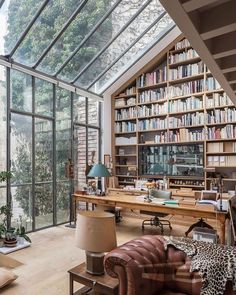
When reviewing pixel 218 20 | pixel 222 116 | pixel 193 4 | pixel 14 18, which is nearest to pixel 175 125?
pixel 222 116

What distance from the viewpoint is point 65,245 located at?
14.5 ft

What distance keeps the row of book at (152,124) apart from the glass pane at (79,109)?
1.41 m

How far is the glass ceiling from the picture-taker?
4305 mm

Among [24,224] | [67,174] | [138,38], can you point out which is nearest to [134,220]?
[67,174]

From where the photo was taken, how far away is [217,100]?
5703 mm

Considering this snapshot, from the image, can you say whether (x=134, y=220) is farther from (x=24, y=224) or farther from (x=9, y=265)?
(x=9, y=265)

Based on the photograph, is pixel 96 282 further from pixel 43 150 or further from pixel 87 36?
pixel 87 36

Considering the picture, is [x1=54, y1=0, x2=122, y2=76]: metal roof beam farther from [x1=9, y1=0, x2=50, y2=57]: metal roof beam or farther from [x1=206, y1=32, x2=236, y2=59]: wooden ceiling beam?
[x1=206, y1=32, x2=236, y2=59]: wooden ceiling beam

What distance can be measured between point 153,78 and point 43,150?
3.14 m

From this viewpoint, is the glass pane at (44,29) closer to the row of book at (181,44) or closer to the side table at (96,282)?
the row of book at (181,44)

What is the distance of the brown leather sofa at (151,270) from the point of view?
1959 mm

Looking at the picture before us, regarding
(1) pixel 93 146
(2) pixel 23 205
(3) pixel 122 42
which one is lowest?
(2) pixel 23 205

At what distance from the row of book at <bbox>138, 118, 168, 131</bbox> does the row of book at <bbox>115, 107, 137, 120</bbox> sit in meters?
0.28

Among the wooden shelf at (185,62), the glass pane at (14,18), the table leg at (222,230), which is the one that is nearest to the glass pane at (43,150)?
the glass pane at (14,18)
